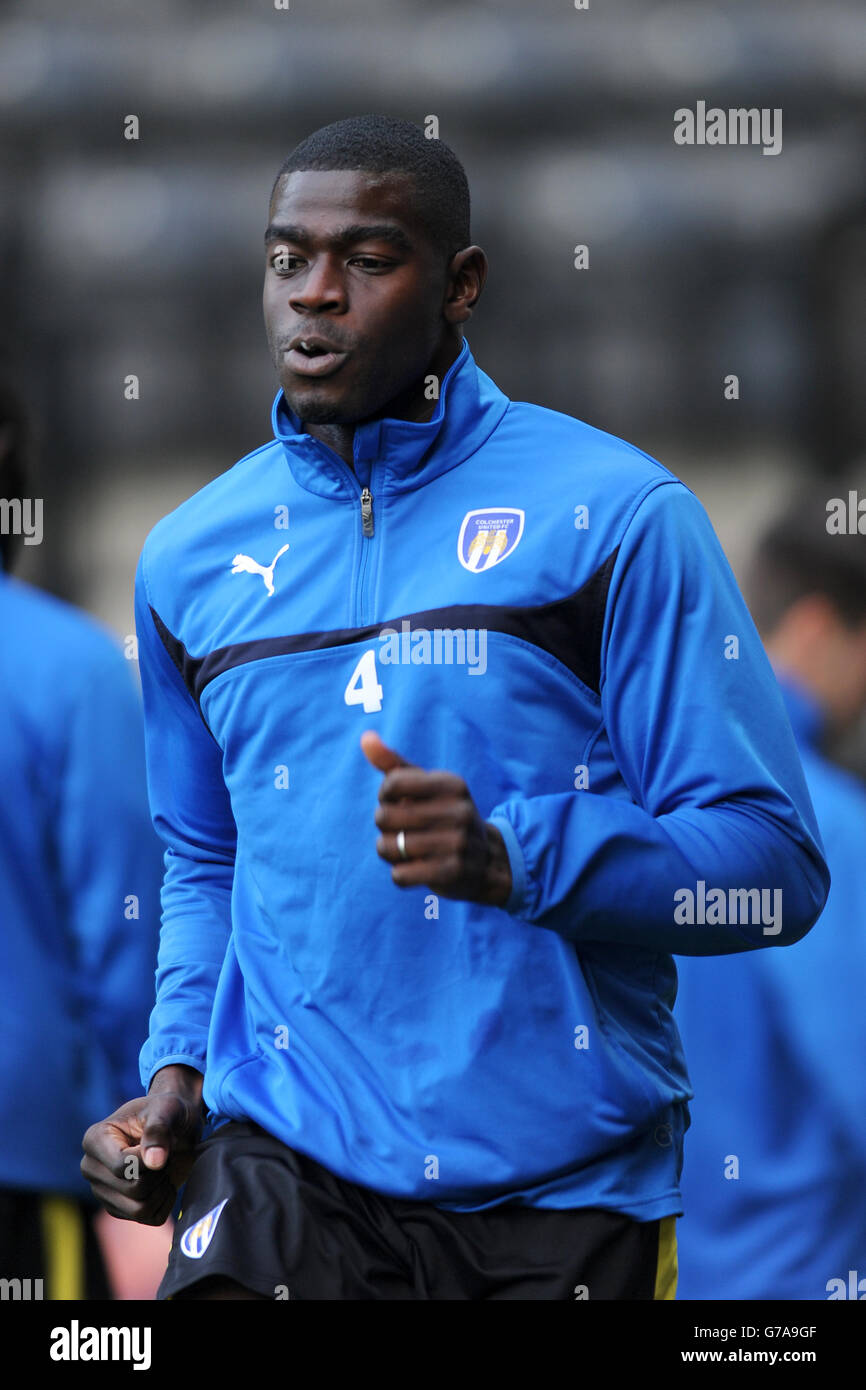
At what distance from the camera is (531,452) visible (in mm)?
1950

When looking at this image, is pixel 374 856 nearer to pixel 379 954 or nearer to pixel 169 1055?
pixel 379 954

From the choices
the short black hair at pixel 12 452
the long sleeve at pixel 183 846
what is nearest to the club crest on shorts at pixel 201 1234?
the long sleeve at pixel 183 846

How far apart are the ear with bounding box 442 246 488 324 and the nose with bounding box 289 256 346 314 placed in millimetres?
138

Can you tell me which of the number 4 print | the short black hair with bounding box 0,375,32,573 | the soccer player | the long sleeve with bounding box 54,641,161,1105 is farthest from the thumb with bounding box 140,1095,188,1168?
the short black hair with bounding box 0,375,32,573

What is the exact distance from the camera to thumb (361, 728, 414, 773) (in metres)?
1.56

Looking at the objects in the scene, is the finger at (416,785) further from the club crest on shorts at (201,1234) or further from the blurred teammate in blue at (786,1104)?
the blurred teammate in blue at (786,1104)

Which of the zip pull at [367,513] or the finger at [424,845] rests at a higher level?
the zip pull at [367,513]

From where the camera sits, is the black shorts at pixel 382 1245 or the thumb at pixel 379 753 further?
the black shorts at pixel 382 1245

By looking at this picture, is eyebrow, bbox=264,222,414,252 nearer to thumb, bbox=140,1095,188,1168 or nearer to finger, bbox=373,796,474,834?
finger, bbox=373,796,474,834

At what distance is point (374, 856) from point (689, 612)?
379 millimetres

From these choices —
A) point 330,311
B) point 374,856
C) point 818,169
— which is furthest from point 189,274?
point 374,856

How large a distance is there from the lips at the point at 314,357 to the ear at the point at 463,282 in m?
0.15

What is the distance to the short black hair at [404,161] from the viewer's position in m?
1.93
